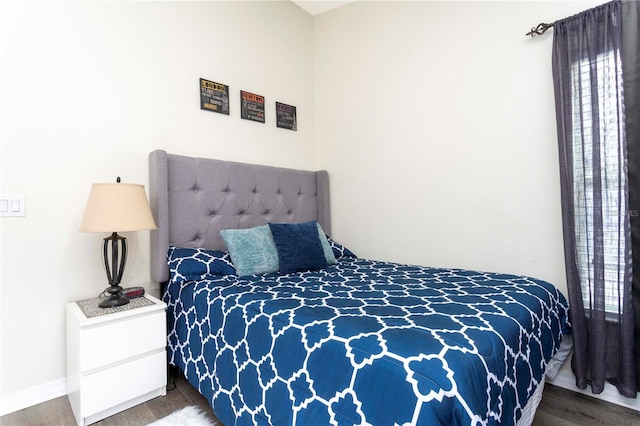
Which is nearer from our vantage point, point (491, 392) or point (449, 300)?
point (491, 392)

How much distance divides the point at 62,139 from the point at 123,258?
0.75 metres

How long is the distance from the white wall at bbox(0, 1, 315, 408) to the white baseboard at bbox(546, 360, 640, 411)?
2.62 meters

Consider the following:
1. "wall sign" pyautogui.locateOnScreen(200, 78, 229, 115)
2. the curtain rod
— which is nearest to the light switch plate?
"wall sign" pyautogui.locateOnScreen(200, 78, 229, 115)

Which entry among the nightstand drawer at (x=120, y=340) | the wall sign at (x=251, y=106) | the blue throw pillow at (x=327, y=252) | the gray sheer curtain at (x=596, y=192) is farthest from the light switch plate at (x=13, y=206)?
the gray sheer curtain at (x=596, y=192)

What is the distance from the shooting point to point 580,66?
1790mm

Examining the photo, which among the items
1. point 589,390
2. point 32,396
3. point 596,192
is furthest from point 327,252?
point 32,396

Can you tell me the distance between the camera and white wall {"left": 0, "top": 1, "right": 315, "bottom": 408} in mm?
1720

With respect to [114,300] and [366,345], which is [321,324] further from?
[114,300]

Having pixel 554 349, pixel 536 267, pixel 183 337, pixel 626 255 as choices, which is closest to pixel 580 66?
pixel 626 255

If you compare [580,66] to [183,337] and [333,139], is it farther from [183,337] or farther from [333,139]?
[183,337]

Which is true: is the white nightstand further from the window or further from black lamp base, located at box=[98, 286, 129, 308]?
the window

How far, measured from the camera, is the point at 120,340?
163 cm

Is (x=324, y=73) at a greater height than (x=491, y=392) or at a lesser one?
greater

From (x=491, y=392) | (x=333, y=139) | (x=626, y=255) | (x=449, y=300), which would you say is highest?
(x=333, y=139)
